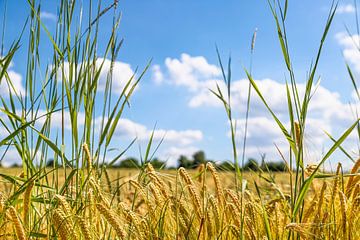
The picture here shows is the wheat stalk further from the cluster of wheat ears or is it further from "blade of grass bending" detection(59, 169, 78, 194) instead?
"blade of grass bending" detection(59, 169, 78, 194)

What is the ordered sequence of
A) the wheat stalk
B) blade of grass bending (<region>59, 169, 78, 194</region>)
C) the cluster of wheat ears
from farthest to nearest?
blade of grass bending (<region>59, 169, 78, 194</region>) → the cluster of wheat ears → the wheat stalk

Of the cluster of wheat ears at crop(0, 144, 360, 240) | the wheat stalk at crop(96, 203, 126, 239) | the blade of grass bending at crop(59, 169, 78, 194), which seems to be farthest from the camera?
the blade of grass bending at crop(59, 169, 78, 194)

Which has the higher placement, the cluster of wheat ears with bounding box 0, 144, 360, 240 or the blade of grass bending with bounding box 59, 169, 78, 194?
the blade of grass bending with bounding box 59, 169, 78, 194

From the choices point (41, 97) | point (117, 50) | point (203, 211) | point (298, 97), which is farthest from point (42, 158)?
point (298, 97)

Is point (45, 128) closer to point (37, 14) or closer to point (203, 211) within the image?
point (37, 14)

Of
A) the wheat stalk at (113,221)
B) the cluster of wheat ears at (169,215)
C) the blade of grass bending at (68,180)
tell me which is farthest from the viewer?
the blade of grass bending at (68,180)

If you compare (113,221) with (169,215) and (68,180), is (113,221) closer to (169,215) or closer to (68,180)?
(68,180)

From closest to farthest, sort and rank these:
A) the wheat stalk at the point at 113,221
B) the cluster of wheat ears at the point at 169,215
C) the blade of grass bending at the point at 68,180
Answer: the wheat stalk at the point at 113,221, the cluster of wheat ears at the point at 169,215, the blade of grass bending at the point at 68,180

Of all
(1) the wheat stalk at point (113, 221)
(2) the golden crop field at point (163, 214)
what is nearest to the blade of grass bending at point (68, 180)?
(2) the golden crop field at point (163, 214)

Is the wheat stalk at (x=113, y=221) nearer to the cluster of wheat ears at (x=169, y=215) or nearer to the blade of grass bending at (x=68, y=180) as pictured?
the cluster of wheat ears at (x=169, y=215)

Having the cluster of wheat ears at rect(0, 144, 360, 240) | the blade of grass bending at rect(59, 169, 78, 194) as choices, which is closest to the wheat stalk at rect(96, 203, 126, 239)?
the cluster of wheat ears at rect(0, 144, 360, 240)

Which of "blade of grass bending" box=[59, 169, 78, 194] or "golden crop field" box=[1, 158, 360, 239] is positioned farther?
"blade of grass bending" box=[59, 169, 78, 194]

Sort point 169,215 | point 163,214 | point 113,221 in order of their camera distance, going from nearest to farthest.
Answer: point 113,221, point 163,214, point 169,215

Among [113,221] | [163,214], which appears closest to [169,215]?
[163,214]
